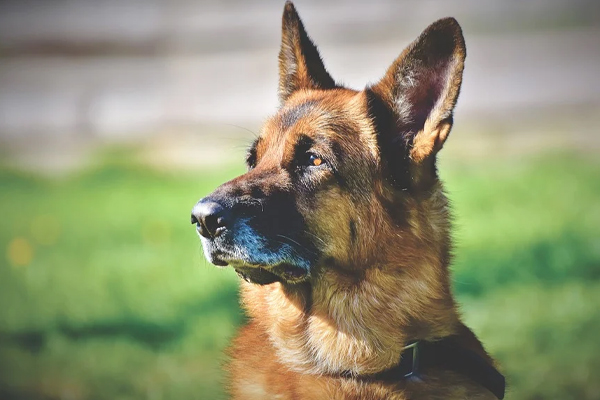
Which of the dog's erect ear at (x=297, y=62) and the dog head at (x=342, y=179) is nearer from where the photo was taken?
the dog head at (x=342, y=179)

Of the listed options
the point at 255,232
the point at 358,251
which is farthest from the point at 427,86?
the point at 255,232

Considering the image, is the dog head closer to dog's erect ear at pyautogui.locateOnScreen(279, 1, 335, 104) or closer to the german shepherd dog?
the german shepherd dog

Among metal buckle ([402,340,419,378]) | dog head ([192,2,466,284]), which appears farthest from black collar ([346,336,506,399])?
dog head ([192,2,466,284])

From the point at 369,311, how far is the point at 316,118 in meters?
0.87

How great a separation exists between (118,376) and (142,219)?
10.4ft

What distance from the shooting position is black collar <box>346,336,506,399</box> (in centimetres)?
302

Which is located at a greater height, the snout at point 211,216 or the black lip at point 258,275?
the snout at point 211,216

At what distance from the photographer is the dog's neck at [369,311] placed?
3041 mm

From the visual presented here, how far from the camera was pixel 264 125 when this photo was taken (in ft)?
11.5

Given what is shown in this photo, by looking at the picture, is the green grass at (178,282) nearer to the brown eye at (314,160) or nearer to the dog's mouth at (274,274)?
the dog's mouth at (274,274)

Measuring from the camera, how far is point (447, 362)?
10.1 ft

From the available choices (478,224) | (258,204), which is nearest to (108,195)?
(478,224)

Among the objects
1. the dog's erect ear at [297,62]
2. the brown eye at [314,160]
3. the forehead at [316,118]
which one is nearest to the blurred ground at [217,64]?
the dog's erect ear at [297,62]

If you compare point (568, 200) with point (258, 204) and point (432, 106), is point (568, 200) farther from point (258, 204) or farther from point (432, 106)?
point (258, 204)
